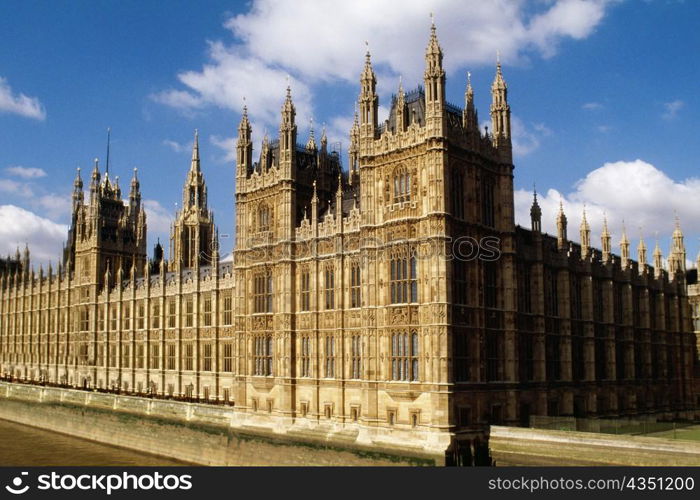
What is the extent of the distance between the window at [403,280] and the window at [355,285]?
398 centimetres

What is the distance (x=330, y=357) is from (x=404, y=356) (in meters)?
7.88

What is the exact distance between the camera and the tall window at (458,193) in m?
46.8

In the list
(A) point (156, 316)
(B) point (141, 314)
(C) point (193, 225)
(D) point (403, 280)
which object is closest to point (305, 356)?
(D) point (403, 280)

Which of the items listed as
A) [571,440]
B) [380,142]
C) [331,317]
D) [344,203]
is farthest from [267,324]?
[571,440]

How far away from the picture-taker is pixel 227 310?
251 ft

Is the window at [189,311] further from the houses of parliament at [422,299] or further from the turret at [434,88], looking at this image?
the turret at [434,88]

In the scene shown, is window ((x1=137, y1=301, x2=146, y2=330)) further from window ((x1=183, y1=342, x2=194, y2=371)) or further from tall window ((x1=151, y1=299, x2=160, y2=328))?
window ((x1=183, y1=342, x2=194, y2=371))

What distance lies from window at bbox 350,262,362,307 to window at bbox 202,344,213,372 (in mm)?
32533

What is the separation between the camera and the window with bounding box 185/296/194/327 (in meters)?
81.9

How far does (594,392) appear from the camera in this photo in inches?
2314

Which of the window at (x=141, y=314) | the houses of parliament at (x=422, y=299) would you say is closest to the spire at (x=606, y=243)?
the houses of parliament at (x=422, y=299)

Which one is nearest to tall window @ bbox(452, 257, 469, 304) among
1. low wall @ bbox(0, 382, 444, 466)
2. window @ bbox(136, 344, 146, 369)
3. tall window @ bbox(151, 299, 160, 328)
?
low wall @ bbox(0, 382, 444, 466)

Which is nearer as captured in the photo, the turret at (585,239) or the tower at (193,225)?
the turret at (585,239)

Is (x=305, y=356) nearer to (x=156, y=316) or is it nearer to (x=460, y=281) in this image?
(x=460, y=281)
